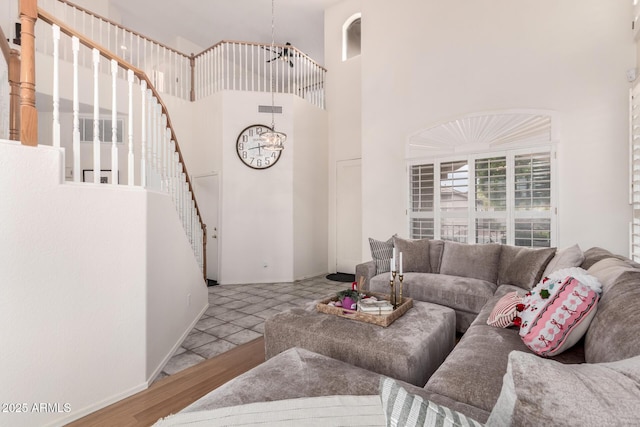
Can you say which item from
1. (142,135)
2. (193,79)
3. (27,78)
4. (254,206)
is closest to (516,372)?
(27,78)

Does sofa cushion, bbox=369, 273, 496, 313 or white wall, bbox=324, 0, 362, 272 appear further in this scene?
white wall, bbox=324, 0, 362, 272

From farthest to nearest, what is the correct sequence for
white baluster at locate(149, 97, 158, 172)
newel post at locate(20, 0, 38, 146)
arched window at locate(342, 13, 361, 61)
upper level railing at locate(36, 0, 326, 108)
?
1. arched window at locate(342, 13, 361, 61)
2. upper level railing at locate(36, 0, 326, 108)
3. white baluster at locate(149, 97, 158, 172)
4. newel post at locate(20, 0, 38, 146)

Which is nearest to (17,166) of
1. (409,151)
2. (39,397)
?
(39,397)

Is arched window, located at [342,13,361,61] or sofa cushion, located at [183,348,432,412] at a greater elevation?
arched window, located at [342,13,361,61]

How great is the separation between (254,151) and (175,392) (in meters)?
4.28

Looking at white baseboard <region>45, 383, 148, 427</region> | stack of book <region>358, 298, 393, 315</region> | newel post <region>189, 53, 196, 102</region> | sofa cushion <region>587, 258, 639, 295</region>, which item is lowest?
white baseboard <region>45, 383, 148, 427</region>

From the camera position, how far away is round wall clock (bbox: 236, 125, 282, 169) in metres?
5.70

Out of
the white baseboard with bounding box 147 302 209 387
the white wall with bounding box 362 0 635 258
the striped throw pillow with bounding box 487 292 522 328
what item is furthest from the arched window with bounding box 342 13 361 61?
the striped throw pillow with bounding box 487 292 522 328

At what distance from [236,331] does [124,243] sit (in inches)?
64.5

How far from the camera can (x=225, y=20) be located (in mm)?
6820

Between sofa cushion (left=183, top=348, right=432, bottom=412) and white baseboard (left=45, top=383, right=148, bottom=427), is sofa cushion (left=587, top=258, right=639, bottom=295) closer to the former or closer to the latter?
sofa cushion (left=183, top=348, right=432, bottom=412)

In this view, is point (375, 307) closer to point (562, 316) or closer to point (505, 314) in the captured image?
point (505, 314)

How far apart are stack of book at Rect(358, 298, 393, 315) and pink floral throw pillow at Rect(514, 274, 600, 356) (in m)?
0.86

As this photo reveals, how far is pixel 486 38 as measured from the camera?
414cm
